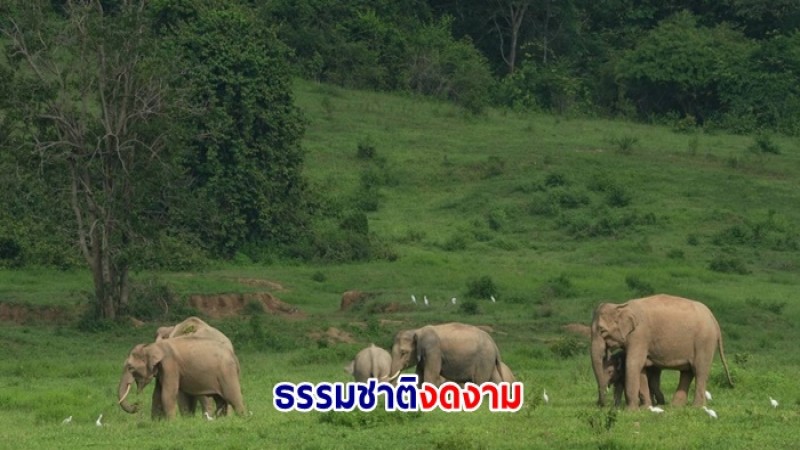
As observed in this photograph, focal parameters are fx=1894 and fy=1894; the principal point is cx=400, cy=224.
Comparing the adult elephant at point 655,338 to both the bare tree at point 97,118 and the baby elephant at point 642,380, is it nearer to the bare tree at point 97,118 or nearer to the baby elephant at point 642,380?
the baby elephant at point 642,380

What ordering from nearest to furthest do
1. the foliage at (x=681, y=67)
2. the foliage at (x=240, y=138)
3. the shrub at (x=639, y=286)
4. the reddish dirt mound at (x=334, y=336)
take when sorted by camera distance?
the reddish dirt mound at (x=334, y=336) → the shrub at (x=639, y=286) → the foliage at (x=240, y=138) → the foliage at (x=681, y=67)

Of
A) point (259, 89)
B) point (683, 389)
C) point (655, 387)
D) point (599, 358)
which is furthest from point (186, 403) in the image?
point (259, 89)

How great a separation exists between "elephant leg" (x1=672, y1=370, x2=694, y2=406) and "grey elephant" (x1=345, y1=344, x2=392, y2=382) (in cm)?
295

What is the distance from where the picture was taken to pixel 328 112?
44500 millimetres

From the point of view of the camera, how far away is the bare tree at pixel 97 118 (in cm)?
2762

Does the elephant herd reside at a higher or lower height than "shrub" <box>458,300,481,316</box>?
higher

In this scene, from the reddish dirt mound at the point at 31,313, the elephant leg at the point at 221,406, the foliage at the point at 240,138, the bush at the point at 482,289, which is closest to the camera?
the elephant leg at the point at 221,406

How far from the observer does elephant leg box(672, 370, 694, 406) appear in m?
17.4

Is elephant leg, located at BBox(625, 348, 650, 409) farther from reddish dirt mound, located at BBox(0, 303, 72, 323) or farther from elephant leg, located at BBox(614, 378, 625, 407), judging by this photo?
reddish dirt mound, located at BBox(0, 303, 72, 323)

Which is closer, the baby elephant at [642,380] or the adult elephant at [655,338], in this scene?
the adult elephant at [655,338]

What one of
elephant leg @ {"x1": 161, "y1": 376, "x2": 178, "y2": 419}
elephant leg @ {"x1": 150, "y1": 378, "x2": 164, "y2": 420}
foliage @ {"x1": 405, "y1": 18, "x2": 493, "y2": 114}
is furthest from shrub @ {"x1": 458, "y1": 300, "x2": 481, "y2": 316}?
foliage @ {"x1": 405, "y1": 18, "x2": 493, "y2": 114}

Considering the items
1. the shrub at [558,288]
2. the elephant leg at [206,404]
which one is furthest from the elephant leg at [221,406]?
the shrub at [558,288]

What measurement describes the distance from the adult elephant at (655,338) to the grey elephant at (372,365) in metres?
2.69

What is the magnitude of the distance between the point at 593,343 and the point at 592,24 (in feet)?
126
